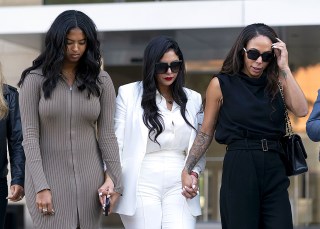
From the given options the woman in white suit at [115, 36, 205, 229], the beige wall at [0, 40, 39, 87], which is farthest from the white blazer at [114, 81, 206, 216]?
the beige wall at [0, 40, 39, 87]

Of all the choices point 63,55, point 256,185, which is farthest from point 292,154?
point 63,55

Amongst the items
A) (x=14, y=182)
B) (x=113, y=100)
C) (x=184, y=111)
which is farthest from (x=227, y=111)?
(x=14, y=182)

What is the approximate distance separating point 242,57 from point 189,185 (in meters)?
0.98

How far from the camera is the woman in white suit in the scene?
5.74 metres

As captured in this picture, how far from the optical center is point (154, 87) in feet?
19.4

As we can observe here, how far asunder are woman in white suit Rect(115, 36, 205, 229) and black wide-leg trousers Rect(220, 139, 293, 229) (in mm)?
341

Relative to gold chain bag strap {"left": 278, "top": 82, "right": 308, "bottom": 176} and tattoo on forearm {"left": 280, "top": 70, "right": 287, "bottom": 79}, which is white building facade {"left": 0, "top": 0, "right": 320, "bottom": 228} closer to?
tattoo on forearm {"left": 280, "top": 70, "right": 287, "bottom": 79}

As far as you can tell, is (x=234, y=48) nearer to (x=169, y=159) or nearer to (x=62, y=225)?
(x=169, y=159)

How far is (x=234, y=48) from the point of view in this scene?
5.73 m

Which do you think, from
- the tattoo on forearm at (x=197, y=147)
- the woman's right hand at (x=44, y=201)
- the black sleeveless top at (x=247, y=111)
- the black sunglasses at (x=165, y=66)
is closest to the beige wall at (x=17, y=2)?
the black sunglasses at (x=165, y=66)

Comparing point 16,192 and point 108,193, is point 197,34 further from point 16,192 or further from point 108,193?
point 108,193

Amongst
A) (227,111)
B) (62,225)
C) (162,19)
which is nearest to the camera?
(62,225)

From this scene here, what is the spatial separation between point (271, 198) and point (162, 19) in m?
7.20

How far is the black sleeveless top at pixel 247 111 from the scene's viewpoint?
555 centimetres
